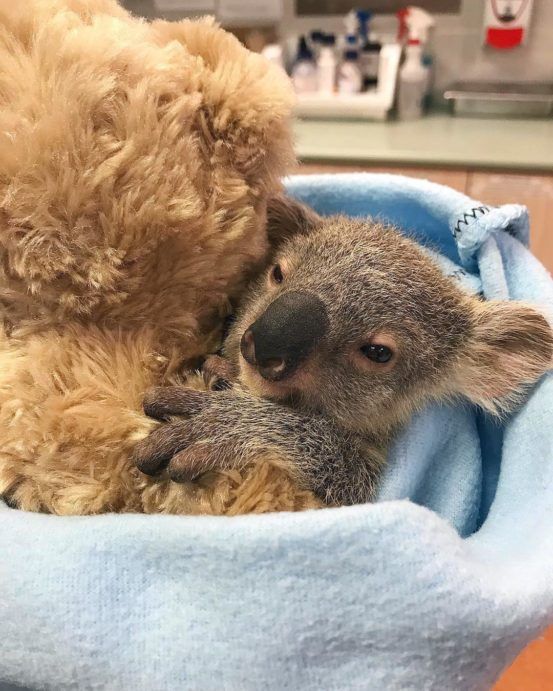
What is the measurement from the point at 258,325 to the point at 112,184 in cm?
22

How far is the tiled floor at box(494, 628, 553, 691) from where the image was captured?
1.24m

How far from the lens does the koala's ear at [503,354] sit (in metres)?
0.77

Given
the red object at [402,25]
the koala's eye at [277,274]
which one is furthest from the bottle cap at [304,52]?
the koala's eye at [277,274]

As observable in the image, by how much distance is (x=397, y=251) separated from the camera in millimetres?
819

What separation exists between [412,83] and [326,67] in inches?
13.4

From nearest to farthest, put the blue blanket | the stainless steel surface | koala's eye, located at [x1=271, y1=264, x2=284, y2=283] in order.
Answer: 1. the blue blanket
2. koala's eye, located at [x1=271, y1=264, x2=284, y2=283]
3. the stainless steel surface

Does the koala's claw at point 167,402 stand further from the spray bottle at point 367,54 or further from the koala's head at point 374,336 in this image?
the spray bottle at point 367,54

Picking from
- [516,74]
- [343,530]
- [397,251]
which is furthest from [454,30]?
[343,530]

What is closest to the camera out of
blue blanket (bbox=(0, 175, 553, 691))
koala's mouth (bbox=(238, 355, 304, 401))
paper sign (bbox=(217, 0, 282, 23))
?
blue blanket (bbox=(0, 175, 553, 691))

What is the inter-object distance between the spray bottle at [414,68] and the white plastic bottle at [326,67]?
0.87 ft

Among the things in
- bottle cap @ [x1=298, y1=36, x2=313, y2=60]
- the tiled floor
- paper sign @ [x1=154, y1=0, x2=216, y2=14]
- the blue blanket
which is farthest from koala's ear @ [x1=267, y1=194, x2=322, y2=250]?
paper sign @ [x1=154, y1=0, x2=216, y2=14]

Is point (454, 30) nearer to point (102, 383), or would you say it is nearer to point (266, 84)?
point (266, 84)

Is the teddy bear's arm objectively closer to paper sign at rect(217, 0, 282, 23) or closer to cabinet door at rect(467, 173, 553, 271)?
cabinet door at rect(467, 173, 553, 271)

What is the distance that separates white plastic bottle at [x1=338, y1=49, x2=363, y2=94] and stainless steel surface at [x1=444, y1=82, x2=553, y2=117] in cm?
36
